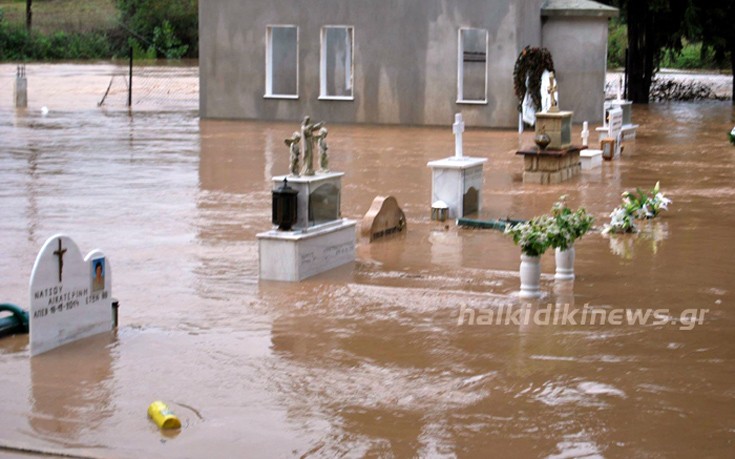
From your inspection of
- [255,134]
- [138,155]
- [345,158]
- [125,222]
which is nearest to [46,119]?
[255,134]

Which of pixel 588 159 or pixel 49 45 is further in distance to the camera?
pixel 49 45

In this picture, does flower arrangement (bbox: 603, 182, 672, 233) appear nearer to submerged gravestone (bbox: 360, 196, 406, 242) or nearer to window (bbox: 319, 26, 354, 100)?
submerged gravestone (bbox: 360, 196, 406, 242)

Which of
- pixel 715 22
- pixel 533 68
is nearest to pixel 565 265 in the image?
pixel 533 68

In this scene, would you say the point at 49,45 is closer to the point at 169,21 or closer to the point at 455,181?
the point at 169,21

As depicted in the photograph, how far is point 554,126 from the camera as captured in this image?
68.0ft

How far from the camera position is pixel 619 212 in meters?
15.1

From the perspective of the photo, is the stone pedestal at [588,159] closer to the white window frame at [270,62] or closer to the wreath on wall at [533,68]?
the wreath on wall at [533,68]

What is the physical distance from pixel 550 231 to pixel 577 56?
21461mm

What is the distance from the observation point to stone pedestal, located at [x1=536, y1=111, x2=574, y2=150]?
67.3 ft

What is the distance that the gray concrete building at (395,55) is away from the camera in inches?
1252

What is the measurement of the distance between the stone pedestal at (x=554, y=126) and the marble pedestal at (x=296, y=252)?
8541mm

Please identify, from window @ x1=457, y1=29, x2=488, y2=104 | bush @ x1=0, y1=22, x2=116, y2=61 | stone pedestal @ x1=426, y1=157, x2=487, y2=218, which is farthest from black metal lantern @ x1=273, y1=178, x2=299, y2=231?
bush @ x1=0, y1=22, x2=116, y2=61

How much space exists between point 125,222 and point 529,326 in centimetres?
702

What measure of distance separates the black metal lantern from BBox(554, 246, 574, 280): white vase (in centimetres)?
251
